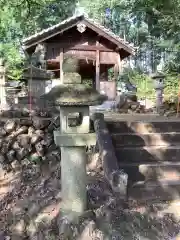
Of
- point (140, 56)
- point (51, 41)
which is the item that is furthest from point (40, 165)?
point (140, 56)

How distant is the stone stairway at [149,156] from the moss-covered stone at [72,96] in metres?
1.92

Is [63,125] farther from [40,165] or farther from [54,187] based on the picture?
[40,165]

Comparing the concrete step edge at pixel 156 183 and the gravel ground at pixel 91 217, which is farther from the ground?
the concrete step edge at pixel 156 183

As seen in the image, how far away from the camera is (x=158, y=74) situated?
9578 millimetres

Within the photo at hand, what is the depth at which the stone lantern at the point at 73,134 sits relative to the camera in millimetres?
3521

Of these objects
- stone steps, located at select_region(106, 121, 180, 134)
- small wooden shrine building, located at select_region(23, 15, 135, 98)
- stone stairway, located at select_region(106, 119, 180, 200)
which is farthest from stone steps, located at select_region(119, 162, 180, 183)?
small wooden shrine building, located at select_region(23, 15, 135, 98)

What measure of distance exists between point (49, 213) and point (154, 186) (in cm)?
187

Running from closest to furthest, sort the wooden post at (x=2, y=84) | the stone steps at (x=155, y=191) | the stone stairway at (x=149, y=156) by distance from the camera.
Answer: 1. the stone steps at (x=155, y=191)
2. the stone stairway at (x=149, y=156)
3. the wooden post at (x=2, y=84)

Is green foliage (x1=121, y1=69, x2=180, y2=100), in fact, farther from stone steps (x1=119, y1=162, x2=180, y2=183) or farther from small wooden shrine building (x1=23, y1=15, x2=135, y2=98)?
stone steps (x1=119, y1=162, x2=180, y2=183)

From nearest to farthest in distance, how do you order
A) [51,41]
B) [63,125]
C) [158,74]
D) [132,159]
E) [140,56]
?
1. [63,125]
2. [132,159]
3. [158,74]
4. [51,41]
5. [140,56]

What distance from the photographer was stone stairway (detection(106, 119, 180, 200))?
4672 mm

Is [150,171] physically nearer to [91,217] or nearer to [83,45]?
[91,217]

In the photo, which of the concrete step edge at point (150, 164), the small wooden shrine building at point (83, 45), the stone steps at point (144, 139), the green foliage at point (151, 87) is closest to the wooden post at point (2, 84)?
the stone steps at point (144, 139)

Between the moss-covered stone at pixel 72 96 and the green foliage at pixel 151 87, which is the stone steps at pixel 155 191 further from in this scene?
the green foliage at pixel 151 87
